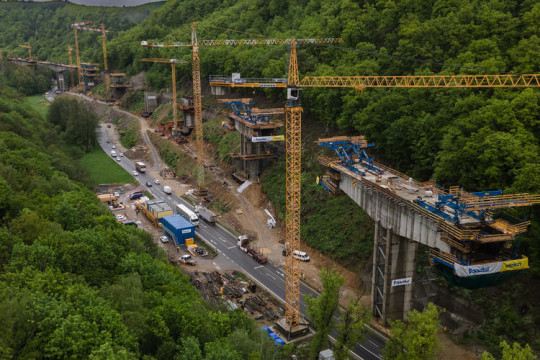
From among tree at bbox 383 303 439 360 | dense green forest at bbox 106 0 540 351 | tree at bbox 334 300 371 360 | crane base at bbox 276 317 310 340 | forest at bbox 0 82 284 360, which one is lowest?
crane base at bbox 276 317 310 340

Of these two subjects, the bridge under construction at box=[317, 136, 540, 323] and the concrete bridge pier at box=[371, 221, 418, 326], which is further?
the concrete bridge pier at box=[371, 221, 418, 326]

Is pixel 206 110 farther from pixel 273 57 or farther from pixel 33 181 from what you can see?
pixel 33 181

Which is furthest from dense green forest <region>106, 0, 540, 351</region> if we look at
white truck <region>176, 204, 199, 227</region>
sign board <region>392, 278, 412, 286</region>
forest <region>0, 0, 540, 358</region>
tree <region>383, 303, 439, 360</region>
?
white truck <region>176, 204, 199, 227</region>

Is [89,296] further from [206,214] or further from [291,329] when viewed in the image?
[206,214]

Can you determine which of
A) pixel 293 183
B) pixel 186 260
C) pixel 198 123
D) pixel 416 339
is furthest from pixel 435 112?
pixel 198 123

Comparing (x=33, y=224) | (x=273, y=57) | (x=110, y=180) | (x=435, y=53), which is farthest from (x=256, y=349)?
(x=273, y=57)

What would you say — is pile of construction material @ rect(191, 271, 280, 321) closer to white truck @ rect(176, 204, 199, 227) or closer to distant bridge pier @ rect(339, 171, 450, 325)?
distant bridge pier @ rect(339, 171, 450, 325)
